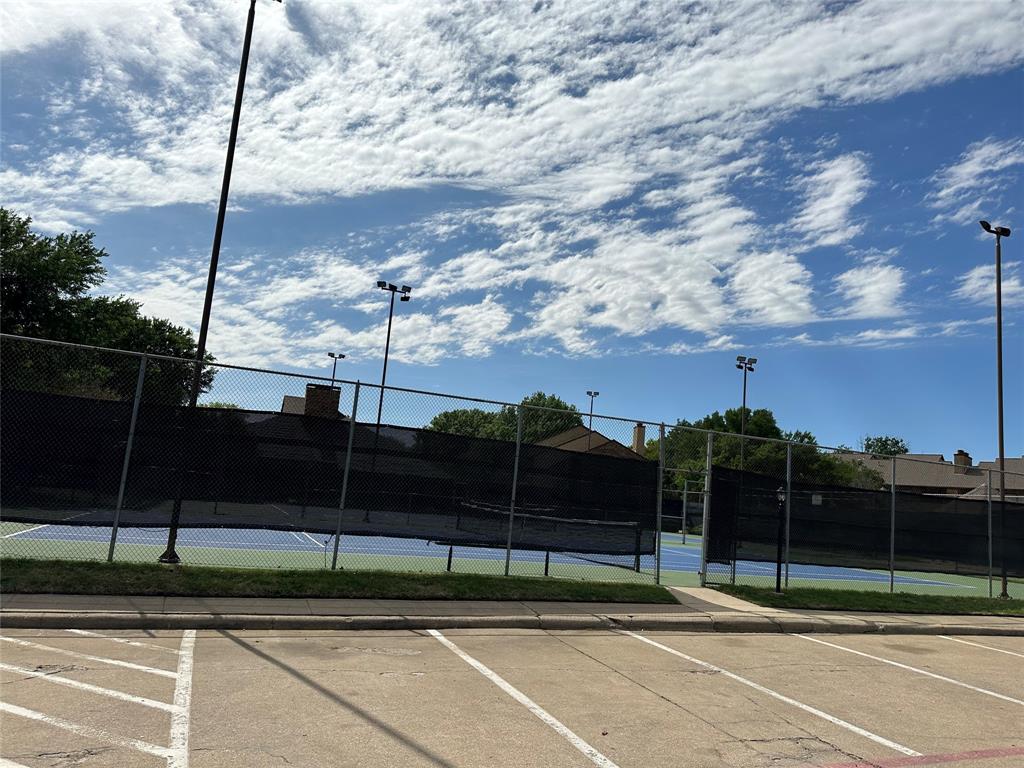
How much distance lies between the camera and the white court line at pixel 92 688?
544 centimetres

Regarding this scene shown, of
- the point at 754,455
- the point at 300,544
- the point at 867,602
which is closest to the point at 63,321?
the point at 300,544

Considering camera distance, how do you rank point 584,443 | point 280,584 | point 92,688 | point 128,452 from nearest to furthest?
point 92,688 → point 280,584 → point 128,452 → point 584,443

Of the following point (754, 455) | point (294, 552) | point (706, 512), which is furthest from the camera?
point (754, 455)

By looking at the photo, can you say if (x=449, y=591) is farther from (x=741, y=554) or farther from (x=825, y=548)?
(x=825, y=548)

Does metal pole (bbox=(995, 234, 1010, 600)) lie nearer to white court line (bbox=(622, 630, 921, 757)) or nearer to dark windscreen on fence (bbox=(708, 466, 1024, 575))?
dark windscreen on fence (bbox=(708, 466, 1024, 575))

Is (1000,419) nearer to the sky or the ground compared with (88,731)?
nearer to the sky

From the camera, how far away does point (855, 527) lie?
1577 cm

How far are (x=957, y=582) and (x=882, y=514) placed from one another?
10.3 meters

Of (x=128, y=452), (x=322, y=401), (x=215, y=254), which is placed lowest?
(x=128, y=452)

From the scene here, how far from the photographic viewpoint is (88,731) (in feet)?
15.8

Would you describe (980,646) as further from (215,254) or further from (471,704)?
(215,254)

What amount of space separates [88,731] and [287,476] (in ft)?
21.0

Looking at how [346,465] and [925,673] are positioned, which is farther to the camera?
[346,465]

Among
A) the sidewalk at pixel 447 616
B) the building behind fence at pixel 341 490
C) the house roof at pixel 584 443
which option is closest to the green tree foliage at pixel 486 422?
the building behind fence at pixel 341 490
